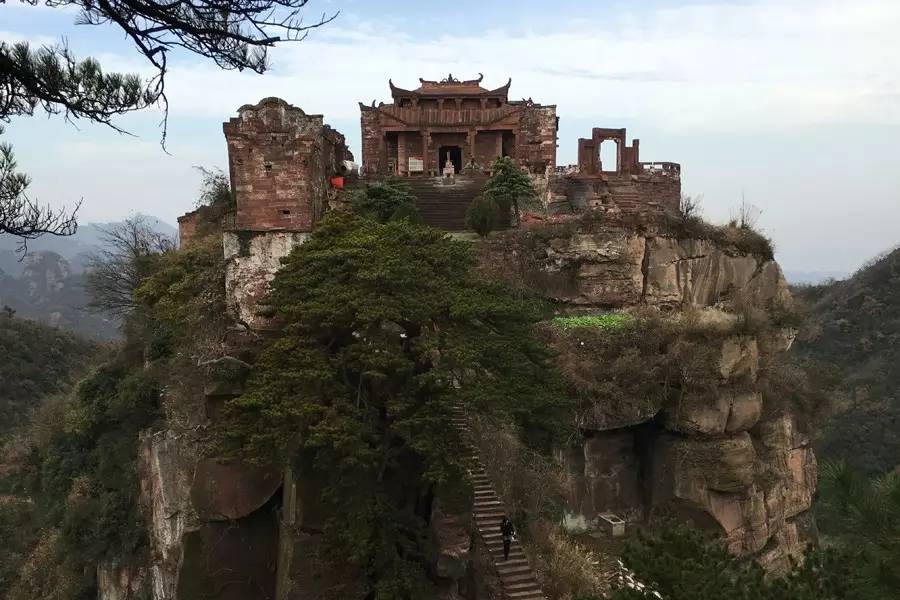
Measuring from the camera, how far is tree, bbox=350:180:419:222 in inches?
783

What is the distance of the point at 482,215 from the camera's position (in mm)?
20625

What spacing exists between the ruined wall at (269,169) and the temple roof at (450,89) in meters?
16.2

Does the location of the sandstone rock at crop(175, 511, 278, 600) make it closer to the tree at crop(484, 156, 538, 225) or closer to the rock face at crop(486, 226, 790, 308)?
the rock face at crop(486, 226, 790, 308)

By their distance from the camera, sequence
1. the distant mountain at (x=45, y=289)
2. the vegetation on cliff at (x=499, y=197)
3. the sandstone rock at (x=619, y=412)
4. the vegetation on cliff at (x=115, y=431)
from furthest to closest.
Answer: the distant mountain at (x=45, y=289), the vegetation on cliff at (x=499, y=197), the sandstone rock at (x=619, y=412), the vegetation on cliff at (x=115, y=431)

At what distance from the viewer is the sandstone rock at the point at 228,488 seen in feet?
46.4

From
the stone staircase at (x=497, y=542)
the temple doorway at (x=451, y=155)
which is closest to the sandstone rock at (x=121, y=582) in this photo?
the stone staircase at (x=497, y=542)

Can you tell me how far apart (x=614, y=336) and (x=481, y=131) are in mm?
15436

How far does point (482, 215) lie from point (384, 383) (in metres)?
10.1

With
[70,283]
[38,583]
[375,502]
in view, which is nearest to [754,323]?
[375,502]

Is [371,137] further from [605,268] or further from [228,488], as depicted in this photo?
[228,488]

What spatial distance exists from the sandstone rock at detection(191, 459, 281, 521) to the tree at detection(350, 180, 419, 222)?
8.47 metres

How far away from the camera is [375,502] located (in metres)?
10.7

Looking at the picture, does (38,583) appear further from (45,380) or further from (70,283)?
(70,283)

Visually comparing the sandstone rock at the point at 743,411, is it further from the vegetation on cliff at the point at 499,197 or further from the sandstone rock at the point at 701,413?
the vegetation on cliff at the point at 499,197
